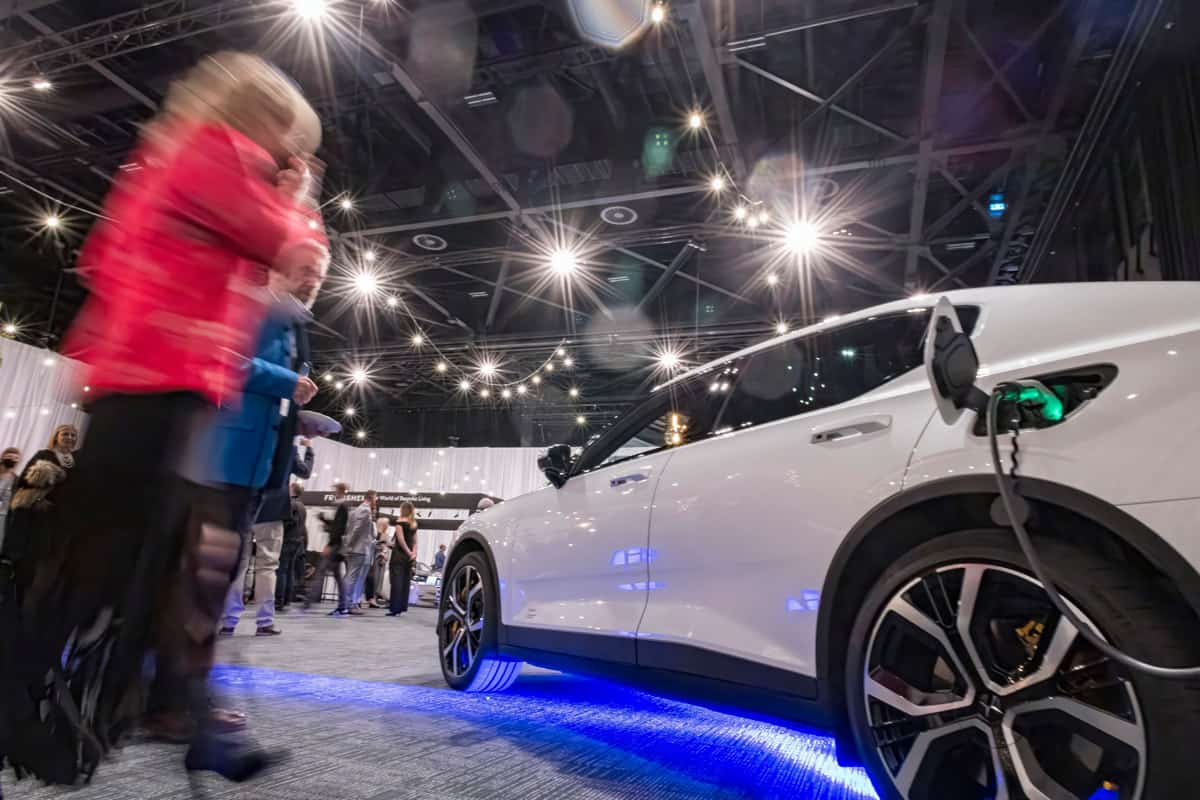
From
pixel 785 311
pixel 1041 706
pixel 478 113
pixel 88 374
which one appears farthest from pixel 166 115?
pixel 785 311

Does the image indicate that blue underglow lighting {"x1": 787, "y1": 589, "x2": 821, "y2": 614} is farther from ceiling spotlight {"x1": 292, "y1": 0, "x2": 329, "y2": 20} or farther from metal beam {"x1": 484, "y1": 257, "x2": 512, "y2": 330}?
metal beam {"x1": 484, "y1": 257, "x2": 512, "y2": 330}

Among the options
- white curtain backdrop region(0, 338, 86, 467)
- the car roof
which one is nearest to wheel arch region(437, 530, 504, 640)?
the car roof

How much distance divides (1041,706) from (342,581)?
28.0 ft

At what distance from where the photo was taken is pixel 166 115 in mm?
1152

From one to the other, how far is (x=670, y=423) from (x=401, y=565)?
294 inches

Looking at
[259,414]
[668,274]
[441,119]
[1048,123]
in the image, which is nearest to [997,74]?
[1048,123]

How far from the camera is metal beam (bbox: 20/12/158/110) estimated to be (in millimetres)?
5691

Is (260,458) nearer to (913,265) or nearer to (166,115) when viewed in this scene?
(166,115)

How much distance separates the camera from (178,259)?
1.10 m

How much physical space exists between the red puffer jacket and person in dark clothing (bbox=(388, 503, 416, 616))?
809 cm

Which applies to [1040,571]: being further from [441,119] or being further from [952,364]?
[441,119]

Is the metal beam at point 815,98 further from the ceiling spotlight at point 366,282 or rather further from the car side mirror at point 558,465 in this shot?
the ceiling spotlight at point 366,282

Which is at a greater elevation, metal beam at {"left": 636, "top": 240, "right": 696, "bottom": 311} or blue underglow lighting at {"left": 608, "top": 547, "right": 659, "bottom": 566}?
metal beam at {"left": 636, "top": 240, "right": 696, "bottom": 311}

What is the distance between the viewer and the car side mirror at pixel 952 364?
4.22 ft
